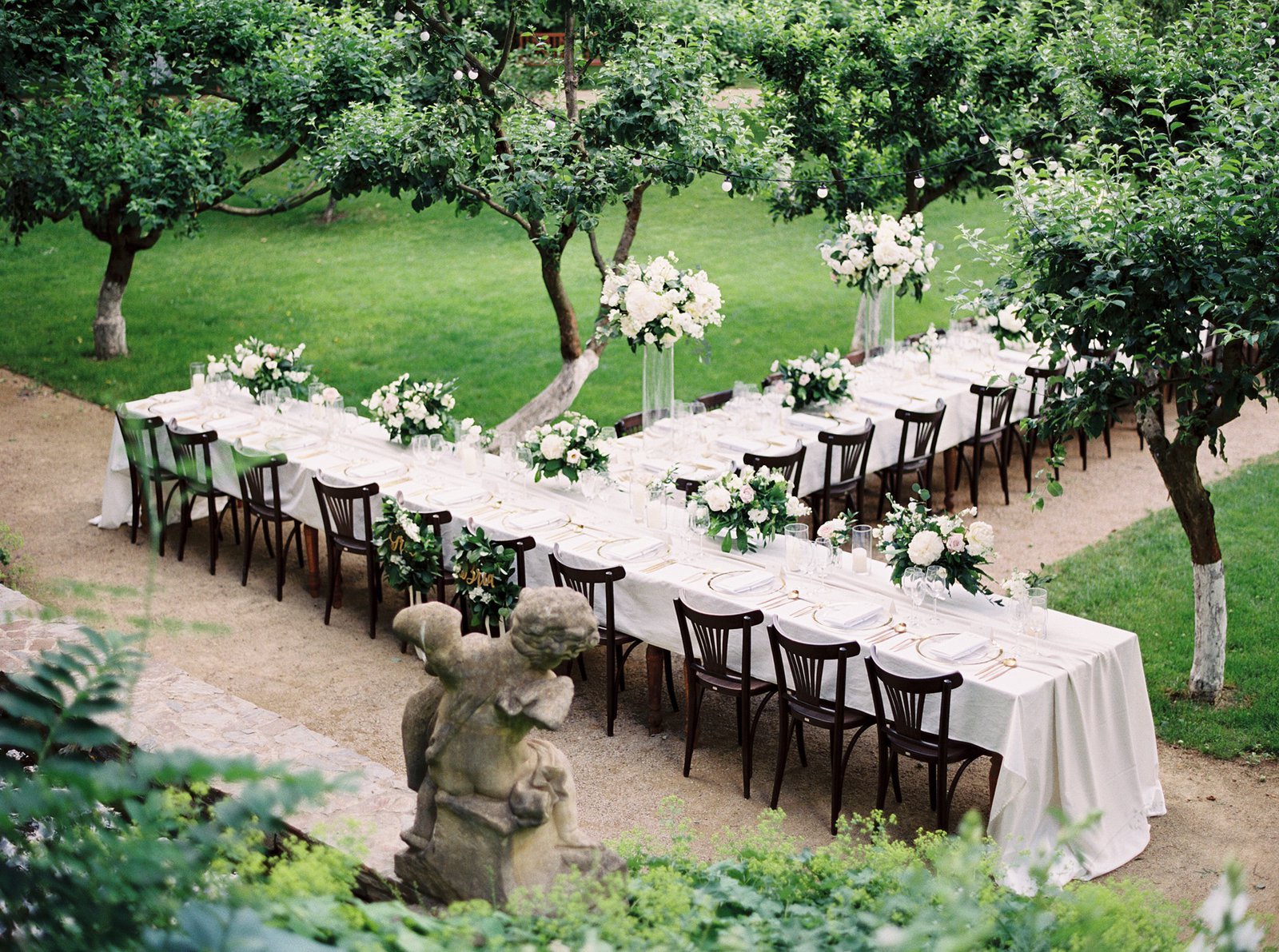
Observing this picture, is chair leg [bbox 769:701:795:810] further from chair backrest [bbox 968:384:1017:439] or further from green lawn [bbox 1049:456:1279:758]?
chair backrest [bbox 968:384:1017:439]

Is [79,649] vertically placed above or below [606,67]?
below

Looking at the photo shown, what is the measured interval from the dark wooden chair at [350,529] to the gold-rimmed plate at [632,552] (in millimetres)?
1649

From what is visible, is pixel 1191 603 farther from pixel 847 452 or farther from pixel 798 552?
pixel 798 552

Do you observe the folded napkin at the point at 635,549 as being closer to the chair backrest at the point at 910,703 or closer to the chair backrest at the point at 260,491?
the chair backrest at the point at 910,703

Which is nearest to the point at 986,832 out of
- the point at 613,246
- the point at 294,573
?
the point at 294,573

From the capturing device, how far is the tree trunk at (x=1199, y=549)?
711 cm

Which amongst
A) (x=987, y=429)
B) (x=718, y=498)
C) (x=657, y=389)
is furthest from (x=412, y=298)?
(x=718, y=498)

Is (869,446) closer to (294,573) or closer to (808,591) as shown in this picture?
(808,591)

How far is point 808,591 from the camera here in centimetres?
692

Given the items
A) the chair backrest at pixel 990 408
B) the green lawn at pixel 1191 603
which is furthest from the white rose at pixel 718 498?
the chair backrest at pixel 990 408

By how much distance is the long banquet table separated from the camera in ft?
19.4

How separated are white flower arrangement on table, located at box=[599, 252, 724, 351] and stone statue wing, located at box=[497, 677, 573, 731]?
17.2 feet

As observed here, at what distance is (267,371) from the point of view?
10.1 m

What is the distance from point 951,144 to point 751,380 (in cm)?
307
